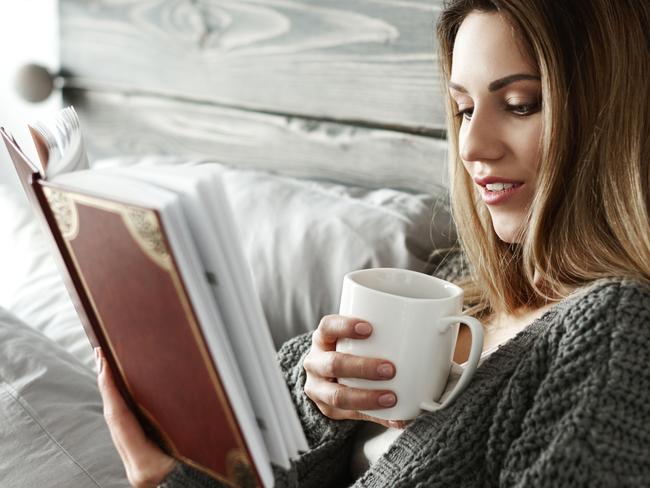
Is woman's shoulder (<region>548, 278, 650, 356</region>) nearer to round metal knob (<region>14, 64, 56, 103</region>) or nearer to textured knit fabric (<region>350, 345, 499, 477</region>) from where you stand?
textured knit fabric (<region>350, 345, 499, 477</region>)

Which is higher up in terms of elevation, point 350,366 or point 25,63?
point 25,63

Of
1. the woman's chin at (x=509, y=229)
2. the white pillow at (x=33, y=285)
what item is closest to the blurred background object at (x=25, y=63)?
the white pillow at (x=33, y=285)

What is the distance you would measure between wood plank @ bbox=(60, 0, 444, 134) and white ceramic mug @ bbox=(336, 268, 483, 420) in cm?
62

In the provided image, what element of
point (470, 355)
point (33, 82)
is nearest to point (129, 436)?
point (470, 355)

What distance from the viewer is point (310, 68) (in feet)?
4.69

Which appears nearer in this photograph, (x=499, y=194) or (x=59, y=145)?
(x=59, y=145)

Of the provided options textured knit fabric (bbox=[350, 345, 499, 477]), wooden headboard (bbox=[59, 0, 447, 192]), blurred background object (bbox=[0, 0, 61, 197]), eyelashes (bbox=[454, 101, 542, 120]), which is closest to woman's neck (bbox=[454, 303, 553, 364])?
textured knit fabric (bbox=[350, 345, 499, 477])

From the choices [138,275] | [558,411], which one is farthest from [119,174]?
[558,411]

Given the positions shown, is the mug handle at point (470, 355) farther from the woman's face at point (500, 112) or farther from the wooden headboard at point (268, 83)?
the wooden headboard at point (268, 83)

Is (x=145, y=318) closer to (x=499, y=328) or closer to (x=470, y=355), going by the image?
(x=470, y=355)

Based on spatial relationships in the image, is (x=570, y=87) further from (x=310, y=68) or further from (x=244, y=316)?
(x=310, y=68)

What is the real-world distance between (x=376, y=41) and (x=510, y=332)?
24.8 inches

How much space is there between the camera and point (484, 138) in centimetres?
77

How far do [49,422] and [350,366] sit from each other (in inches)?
16.3
